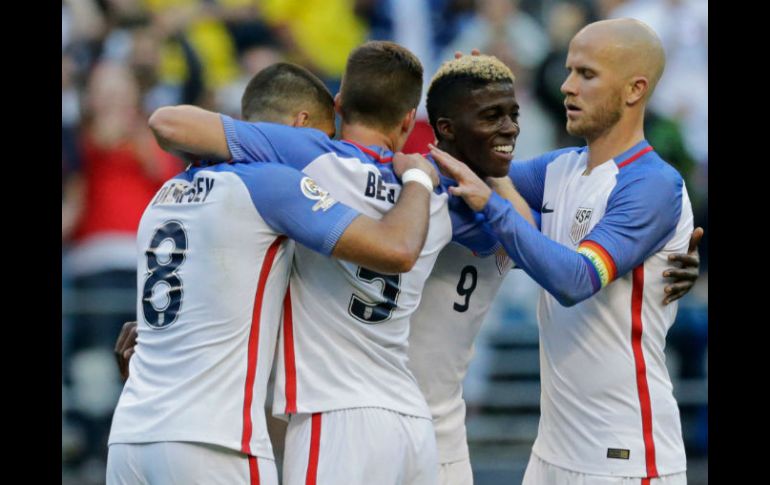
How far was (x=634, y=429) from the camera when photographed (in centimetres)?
520

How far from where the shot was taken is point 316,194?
459 cm

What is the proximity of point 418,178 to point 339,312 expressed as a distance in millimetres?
619

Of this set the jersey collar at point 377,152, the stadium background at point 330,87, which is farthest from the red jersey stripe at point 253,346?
the stadium background at point 330,87

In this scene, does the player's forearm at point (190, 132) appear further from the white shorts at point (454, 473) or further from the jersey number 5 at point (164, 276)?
the white shorts at point (454, 473)

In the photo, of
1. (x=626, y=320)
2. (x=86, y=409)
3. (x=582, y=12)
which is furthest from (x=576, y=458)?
(x=582, y=12)

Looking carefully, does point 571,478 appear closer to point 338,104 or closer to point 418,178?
point 418,178

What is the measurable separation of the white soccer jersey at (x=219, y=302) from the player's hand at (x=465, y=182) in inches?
22.3

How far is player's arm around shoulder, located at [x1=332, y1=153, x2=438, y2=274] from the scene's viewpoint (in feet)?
14.8

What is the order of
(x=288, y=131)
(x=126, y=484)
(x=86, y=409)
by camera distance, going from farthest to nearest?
(x=86, y=409)
(x=288, y=131)
(x=126, y=484)

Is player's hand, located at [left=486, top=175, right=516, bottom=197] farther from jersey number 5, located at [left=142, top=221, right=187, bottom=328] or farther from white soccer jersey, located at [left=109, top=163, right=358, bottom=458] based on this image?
jersey number 5, located at [left=142, top=221, right=187, bottom=328]

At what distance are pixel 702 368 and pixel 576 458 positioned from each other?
16.9ft

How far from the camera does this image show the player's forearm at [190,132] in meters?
4.66

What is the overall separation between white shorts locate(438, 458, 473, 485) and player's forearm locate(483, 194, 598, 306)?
3.46ft

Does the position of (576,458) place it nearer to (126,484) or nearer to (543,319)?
(543,319)
